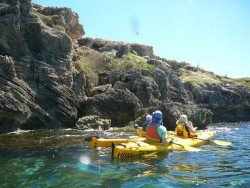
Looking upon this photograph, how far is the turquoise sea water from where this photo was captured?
476 inches

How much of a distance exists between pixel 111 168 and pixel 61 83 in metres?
21.2

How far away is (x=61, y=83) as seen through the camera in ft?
113

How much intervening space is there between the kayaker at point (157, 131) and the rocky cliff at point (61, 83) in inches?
497

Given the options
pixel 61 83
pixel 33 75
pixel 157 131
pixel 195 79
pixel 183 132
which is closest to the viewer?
pixel 157 131

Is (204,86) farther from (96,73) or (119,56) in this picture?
(96,73)

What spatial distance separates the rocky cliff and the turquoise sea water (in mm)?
10172

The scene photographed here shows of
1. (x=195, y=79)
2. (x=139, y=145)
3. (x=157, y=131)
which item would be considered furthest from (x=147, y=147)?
(x=195, y=79)

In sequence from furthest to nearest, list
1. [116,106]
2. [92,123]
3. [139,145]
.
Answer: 1. [116,106]
2. [92,123]
3. [139,145]

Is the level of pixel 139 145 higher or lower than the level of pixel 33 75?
lower

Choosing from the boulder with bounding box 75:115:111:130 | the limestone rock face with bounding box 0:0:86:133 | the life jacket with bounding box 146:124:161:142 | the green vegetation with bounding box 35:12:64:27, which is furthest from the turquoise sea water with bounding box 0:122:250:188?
the green vegetation with bounding box 35:12:64:27

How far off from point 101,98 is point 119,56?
1048 inches

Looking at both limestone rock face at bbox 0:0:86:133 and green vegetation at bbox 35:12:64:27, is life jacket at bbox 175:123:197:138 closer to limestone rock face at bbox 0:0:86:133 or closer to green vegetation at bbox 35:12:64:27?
limestone rock face at bbox 0:0:86:133

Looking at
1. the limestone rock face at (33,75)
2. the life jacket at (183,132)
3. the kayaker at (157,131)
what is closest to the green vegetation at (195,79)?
the limestone rock face at (33,75)

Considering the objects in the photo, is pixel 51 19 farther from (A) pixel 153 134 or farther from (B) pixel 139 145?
(B) pixel 139 145
